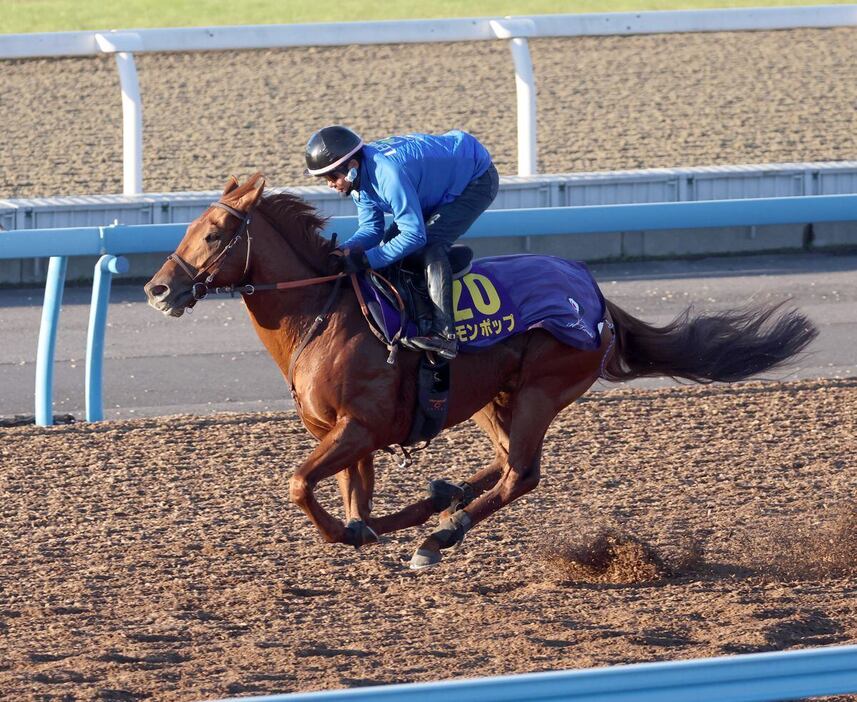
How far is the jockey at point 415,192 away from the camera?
5.52m

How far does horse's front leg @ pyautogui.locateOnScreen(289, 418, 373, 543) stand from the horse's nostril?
31.0 inches

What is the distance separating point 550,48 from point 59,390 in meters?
11.9

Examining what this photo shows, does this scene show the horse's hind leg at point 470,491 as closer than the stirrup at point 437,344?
No

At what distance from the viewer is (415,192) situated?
18.3 ft

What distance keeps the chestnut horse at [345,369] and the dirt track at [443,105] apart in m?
7.43

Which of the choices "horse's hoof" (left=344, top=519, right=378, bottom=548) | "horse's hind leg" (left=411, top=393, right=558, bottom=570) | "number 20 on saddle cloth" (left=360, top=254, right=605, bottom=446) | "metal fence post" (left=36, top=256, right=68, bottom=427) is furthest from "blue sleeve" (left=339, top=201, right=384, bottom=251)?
"metal fence post" (left=36, top=256, right=68, bottom=427)

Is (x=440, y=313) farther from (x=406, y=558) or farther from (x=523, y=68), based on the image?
(x=523, y=68)

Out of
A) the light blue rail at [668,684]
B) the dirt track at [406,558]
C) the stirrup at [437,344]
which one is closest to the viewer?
the light blue rail at [668,684]

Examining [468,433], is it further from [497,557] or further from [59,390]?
[59,390]

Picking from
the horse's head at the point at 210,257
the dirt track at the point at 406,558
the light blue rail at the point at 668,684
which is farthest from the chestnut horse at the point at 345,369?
the light blue rail at the point at 668,684

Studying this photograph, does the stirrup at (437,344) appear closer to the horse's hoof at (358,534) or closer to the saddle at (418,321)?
the saddle at (418,321)

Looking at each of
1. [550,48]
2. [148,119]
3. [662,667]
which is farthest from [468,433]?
[550,48]

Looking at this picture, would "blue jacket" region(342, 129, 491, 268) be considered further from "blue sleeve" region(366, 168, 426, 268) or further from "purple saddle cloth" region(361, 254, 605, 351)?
"purple saddle cloth" region(361, 254, 605, 351)

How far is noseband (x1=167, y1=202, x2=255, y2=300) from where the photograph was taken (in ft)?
18.0
